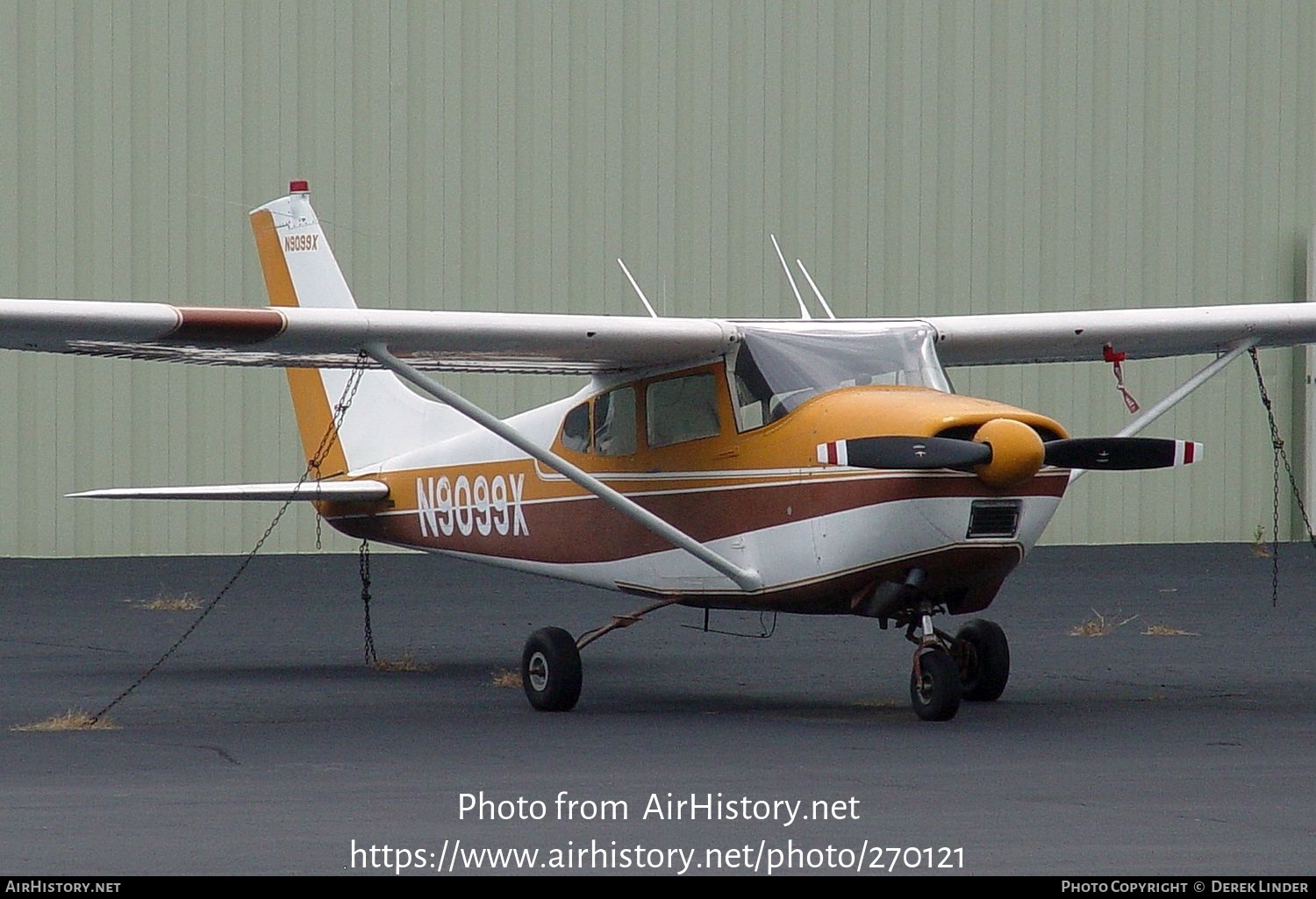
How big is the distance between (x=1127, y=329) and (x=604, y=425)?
349 cm

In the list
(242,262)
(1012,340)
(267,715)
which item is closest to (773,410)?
(1012,340)

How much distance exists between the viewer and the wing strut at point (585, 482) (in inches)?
445

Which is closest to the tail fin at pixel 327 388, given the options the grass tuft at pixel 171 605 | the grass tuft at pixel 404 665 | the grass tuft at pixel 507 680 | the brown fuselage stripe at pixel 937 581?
the grass tuft at pixel 404 665

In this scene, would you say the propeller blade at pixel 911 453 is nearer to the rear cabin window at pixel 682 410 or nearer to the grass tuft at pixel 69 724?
the rear cabin window at pixel 682 410

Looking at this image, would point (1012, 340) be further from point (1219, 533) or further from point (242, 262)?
point (1219, 533)

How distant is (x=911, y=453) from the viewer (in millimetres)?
9891

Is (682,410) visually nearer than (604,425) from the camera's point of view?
Yes

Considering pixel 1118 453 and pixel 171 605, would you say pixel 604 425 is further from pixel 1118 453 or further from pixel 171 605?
pixel 171 605

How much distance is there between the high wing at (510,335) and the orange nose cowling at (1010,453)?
193cm

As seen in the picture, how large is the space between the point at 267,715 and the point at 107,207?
15.0 metres

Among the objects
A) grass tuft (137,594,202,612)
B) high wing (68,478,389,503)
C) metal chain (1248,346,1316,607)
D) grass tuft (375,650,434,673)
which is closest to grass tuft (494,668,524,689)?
grass tuft (375,650,434,673)

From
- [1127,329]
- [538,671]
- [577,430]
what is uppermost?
[1127,329]

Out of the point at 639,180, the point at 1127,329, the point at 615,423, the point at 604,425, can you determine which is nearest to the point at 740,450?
the point at 615,423

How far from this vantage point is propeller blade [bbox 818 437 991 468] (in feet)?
32.1
